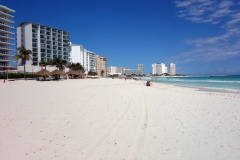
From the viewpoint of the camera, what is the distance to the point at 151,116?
646cm

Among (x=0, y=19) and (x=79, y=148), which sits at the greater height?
(x=0, y=19)

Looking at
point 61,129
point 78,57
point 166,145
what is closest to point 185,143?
point 166,145

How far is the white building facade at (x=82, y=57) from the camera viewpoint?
96.6 metres

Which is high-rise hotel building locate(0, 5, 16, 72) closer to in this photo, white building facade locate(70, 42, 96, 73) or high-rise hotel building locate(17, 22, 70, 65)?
high-rise hotel building locate(17, 22, 70, 65)

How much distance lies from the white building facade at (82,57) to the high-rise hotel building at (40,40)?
911 inches

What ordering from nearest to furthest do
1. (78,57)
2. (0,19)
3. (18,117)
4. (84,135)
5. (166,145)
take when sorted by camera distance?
(166,145) < (84,135) < (18,117) < (0,19) < (78,57)

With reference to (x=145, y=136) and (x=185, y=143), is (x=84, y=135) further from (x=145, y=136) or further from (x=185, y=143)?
(x=185, y=143)

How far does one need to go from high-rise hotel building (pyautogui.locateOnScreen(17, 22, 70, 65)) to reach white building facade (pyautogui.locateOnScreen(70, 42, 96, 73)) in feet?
75.9

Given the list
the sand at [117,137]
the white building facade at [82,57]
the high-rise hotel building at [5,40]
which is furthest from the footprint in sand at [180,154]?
the white building facade at [82,57]

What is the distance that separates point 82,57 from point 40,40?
39.7m

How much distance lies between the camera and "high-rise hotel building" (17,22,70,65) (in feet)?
200

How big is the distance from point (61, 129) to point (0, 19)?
67.6 meters

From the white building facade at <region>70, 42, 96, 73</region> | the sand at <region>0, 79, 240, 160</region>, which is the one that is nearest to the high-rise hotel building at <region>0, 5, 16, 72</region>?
the white building facade at <region>70, 42, 96, 73</region>

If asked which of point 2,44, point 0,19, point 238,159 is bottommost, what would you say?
point 238,159
